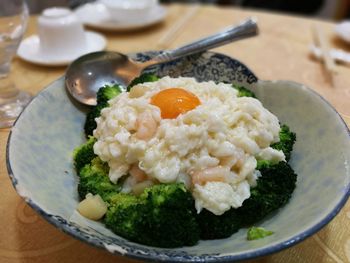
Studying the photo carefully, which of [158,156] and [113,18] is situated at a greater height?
[158,156]

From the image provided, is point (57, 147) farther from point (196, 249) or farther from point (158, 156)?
point (196, 249)

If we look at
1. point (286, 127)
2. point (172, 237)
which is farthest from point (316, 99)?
point (172, 237)

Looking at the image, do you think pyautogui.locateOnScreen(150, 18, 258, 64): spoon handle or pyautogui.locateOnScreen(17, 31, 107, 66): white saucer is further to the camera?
pyautogui.locateOnScreen(17, 31, 107, 66): white saucer

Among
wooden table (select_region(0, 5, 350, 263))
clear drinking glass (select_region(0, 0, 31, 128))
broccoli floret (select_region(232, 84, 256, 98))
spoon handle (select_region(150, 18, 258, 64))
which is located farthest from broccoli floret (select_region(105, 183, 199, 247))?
clear drinking glass (select_region(0, 0, 31, 128))

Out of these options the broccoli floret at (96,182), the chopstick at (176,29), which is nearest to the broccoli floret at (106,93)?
the broccoli floret at (96,182)

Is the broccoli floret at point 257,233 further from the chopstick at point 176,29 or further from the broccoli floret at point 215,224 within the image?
the chopstick at point 176,29

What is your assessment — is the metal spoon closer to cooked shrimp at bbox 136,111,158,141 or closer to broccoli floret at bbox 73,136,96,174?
broccoli floret at bbox 73,136,96,174
